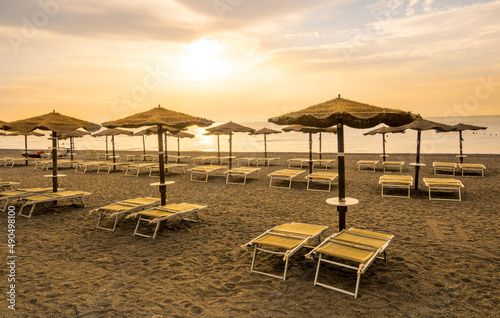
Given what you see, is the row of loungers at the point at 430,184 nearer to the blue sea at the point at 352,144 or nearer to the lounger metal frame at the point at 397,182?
the lounger metal frame at the point at 397,182

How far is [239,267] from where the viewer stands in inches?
185

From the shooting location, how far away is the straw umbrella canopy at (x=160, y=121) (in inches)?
258

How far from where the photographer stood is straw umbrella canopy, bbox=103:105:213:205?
6.54m

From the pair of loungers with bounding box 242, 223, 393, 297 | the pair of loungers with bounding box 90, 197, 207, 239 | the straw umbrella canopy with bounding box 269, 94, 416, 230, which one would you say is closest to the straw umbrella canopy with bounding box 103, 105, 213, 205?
the pair of loungers with bounding box 90, 197, 207, 239

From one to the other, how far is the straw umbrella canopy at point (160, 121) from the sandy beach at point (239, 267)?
4.96 ft

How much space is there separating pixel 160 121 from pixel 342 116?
365 cm

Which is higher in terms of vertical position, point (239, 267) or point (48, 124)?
point (48, 124)

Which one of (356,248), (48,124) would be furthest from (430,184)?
(48,124)

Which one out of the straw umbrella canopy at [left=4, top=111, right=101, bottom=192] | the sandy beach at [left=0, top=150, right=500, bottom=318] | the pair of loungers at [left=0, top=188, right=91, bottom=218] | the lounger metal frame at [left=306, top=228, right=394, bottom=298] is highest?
the straw umbrella canopy at [left=4, top=111, right=101, bottom=192]

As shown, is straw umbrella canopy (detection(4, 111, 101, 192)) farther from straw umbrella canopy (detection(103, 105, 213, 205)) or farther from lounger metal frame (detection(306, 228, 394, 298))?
lounger metal frame (detection(306, 228, 394, 298))

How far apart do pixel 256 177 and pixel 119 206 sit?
771 centimetres

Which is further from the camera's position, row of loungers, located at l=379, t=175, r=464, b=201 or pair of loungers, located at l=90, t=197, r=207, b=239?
row of loungers, located at l=379, t=175, r=464, b=201

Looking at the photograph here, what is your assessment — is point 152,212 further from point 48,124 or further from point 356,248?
point 356,248

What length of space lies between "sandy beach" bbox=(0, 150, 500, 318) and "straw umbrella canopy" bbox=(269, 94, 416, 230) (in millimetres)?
1312
